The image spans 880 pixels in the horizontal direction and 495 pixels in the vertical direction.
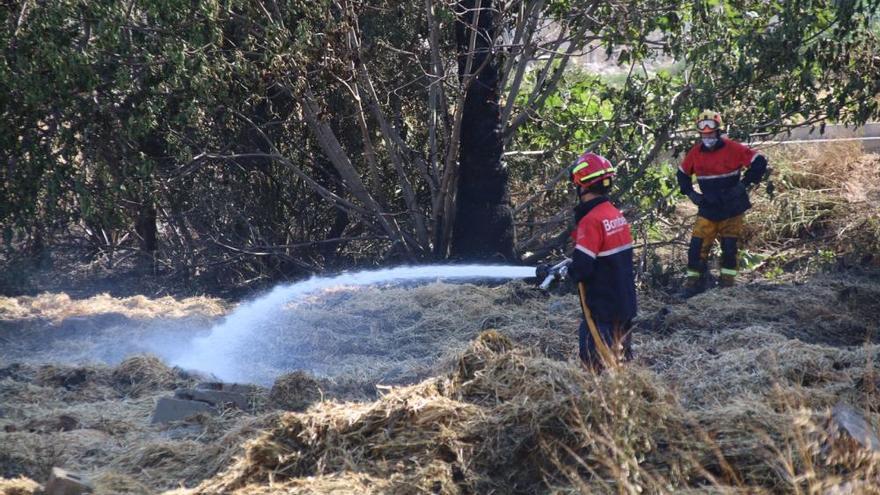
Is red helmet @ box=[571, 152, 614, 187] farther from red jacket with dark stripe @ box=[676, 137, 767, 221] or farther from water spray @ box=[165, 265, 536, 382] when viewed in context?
red jacket with dark stripe @ box=[676, 137, 767, 221]

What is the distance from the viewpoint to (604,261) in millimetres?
5895

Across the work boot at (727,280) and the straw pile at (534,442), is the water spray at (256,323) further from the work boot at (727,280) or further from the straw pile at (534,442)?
the straw pile at (534,442)

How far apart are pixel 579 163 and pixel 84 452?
10.4 feet

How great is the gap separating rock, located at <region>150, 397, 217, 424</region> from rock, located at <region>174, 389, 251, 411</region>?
104mm

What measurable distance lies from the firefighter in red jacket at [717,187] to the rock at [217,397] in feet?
16.0

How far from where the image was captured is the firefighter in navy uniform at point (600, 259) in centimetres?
578

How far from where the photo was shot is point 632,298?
5988 mm

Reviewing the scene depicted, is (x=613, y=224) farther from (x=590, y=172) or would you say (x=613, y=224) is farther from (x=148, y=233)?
(x=148, y=233)

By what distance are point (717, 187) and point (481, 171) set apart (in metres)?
2.59

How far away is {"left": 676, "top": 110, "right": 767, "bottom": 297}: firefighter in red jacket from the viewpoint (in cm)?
912

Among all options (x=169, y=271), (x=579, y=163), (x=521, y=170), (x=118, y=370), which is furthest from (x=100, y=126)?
(x=579, y=163)

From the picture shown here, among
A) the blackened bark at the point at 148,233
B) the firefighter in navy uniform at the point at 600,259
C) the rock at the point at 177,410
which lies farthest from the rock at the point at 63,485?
the blackened bark at the point at 148,233

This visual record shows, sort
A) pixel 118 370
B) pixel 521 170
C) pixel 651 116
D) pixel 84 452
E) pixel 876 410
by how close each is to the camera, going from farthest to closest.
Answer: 1. pixel 521 170
2. pixel 651 116
3. pixel 118 370
4. pixel 84 452
5. pixel 876 410

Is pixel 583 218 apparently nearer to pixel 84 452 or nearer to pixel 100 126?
pixel 84 452
